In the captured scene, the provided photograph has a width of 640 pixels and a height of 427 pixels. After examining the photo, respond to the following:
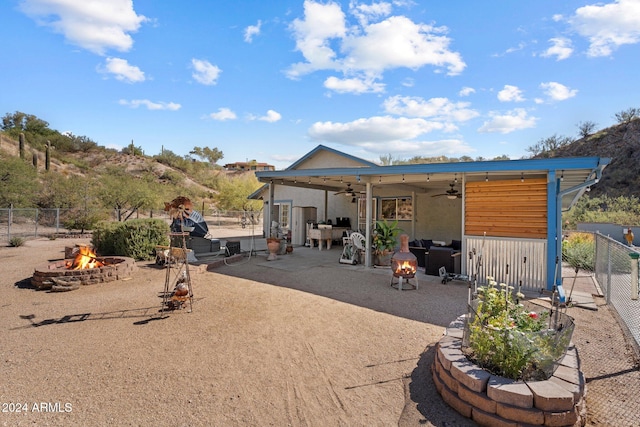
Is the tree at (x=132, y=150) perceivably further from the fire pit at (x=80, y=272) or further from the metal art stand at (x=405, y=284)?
the metal art stand at (x=405, y=284)

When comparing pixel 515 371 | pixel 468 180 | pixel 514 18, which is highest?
pixel 514 18

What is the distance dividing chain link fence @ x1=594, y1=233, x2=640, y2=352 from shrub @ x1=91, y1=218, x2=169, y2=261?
9634 millimetres

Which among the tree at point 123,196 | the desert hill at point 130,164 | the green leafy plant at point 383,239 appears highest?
the desert hill at point 130,164

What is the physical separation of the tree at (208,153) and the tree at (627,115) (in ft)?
216

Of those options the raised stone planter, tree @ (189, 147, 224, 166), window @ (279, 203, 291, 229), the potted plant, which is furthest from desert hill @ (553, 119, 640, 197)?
tree @ (189, 147, 224, 166)

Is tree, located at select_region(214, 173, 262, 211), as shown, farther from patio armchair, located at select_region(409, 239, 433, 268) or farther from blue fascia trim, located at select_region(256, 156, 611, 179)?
patio armchair, located at select_region(409, 239, 433, 268)

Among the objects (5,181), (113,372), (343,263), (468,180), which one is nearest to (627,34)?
(468,180)

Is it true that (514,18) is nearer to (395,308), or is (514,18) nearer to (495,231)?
(495,231)

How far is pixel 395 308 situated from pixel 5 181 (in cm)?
2237

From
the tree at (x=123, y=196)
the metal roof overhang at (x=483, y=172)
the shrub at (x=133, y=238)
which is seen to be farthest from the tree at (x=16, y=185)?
the metal roof overhang at (x=483, y=172)

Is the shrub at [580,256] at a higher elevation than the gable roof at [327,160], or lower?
lower

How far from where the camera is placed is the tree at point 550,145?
40.0m

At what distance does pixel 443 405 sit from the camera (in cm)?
281

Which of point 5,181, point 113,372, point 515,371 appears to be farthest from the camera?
point 5,181
